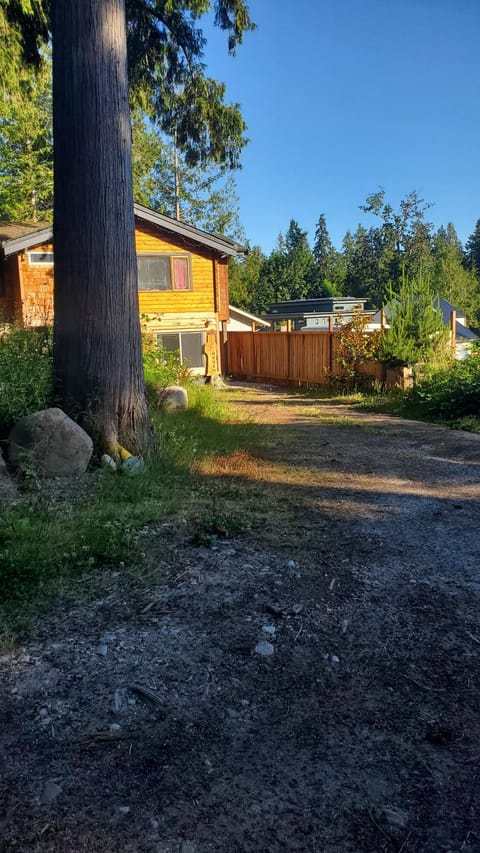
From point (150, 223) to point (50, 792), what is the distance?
19.1 m

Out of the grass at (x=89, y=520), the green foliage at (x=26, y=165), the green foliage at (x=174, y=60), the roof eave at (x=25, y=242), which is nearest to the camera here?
the grass at (x=89, y=520)

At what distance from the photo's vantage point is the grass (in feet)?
11.3

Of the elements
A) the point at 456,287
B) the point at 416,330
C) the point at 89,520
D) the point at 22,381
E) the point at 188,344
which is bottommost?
the point at 89,520

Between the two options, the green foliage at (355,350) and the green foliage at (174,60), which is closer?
the green foliage at (174,60)

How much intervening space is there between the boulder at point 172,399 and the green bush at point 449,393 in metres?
4.73

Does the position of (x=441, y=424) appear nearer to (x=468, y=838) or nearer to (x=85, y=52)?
(x=85, y=52)

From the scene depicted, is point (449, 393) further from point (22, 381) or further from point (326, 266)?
point (326, 266)

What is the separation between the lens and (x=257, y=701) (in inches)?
100.0

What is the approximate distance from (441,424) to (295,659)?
876cm

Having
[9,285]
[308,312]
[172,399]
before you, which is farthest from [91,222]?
[308,312]

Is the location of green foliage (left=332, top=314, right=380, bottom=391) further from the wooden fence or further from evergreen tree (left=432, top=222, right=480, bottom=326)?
evergreen tree (left=432, top=222, right=480, bottom=326)

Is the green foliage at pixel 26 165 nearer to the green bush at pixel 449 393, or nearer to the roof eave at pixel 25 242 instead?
the roof eave at pixel 25 242

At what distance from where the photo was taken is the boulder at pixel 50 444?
5.36m

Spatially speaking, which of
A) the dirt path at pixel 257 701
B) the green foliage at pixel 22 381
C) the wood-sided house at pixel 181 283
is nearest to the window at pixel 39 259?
the wood-sided house at pixel 181 283
